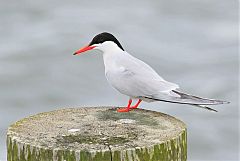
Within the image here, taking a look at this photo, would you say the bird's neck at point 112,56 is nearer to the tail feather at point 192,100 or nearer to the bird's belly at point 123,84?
the bird's belly at point 123,84

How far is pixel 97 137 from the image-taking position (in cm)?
407

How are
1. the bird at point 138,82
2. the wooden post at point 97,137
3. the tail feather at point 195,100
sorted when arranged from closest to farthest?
the wooden post at point 97,137, the tail feather at point 195,100, the bird at point 138,82

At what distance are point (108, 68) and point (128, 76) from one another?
8.4 inches

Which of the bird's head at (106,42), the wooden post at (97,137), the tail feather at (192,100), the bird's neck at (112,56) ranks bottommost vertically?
the wooden post at (97,137)

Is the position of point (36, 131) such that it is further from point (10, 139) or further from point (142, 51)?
point (142, 51)

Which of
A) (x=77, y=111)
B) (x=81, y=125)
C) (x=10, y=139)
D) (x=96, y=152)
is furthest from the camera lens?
(x=77, y=111)

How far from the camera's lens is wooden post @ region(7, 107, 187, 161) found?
382 centimetres

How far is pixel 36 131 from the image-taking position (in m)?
4.21

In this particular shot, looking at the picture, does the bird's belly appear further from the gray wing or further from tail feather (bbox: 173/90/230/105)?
tail feather (bbox: 173/90/230/105)

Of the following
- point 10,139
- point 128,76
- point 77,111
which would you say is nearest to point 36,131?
point 10,139

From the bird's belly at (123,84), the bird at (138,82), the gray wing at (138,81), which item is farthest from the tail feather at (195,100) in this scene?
the bird's belly at (123,84)

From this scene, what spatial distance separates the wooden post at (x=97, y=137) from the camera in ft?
12.5

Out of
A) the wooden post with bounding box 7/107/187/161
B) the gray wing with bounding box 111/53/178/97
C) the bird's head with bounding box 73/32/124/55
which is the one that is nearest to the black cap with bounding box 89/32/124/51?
the bird's head with bounding box 73/32/124/55

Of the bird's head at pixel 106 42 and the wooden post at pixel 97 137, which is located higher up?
the bird's head at pixel 106 42
